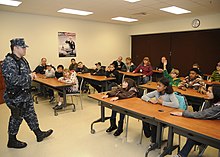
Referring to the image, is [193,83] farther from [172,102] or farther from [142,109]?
[142,109]

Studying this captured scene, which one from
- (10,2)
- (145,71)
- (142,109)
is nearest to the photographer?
(142,109)

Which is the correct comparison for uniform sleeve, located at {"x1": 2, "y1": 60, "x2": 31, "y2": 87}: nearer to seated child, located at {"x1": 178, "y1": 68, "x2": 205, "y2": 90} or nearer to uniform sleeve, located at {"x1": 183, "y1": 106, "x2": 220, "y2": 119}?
uniform sleeve, located at {"x1": 183, "y1": 106, "x2": 220, "y2": 119}

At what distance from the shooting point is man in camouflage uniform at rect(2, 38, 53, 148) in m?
2.36

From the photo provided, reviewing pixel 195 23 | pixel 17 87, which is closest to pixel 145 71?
pixel 195 23

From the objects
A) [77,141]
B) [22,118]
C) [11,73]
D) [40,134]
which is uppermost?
[11,73]

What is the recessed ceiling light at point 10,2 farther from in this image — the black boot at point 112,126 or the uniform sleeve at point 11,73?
the black boot at point 112,126

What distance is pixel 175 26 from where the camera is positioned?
7.27 m

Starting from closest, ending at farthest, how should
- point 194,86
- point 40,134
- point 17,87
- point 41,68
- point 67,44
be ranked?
point 17,87 < point 40,134 < point 194,86 < point 41,68 < point 67,44

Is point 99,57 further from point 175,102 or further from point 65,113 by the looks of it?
point 175,102

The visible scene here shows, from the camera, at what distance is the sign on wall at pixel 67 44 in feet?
22.3

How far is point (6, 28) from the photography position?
5.58m

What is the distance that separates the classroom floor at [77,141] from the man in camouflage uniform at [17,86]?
0.31 metres

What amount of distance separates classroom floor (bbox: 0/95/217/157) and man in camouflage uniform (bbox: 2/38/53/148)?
0.31m

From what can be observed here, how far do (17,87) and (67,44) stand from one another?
4.78m
